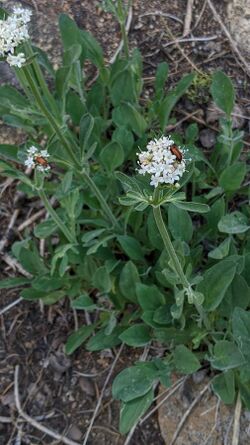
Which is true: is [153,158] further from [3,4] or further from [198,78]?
[3,4]

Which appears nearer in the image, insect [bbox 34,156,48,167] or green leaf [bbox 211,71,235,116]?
insect [bbox 34,156,48,167]

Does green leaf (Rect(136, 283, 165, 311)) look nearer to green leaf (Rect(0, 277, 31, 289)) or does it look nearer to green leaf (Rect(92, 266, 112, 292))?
green leaf (Rect(92, 266, 112, 292))

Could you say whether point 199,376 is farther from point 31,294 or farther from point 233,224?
point 31,294

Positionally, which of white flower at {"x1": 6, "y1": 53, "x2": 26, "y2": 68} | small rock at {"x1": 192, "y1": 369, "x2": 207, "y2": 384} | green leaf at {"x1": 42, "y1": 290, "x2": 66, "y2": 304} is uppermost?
white flower at {"x1": 6, "y1": 53, "x2": 26, "y2": 68}

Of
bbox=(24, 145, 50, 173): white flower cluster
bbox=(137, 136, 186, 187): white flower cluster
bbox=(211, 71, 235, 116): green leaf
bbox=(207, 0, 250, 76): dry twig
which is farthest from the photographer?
bbox=(207, 0, 250, 76): dry twig

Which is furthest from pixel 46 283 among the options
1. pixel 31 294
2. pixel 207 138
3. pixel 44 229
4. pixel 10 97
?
pixel 207 138

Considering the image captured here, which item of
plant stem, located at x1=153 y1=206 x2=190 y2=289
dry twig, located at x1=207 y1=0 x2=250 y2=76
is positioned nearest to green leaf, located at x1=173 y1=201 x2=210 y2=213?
plant stem, located at x1=153 y1=206 x2=190 y2=289

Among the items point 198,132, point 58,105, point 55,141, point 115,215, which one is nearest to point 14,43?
point 55,141
